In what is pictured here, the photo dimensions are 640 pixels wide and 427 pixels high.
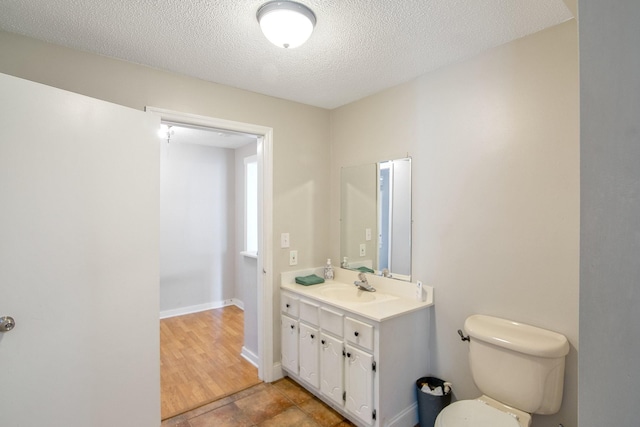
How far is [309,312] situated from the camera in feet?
7.59

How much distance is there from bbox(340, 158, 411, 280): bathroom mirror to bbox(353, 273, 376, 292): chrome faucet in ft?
0.30

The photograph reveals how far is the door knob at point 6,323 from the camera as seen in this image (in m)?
1.25

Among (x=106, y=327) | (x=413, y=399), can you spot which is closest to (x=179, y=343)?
(x=106, y=327)

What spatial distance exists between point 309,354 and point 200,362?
1296 millimetres

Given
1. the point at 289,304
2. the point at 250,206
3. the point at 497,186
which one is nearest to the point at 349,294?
the point at 289,304

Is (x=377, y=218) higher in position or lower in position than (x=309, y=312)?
higher

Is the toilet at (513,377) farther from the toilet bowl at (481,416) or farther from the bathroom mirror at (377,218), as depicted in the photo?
the bathroom mirror at (377,218)

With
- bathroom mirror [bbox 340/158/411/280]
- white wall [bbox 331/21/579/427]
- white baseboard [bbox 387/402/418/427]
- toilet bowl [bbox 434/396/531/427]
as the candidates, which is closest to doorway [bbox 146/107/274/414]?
bathroom mirror [bbox 340/158/411/280]

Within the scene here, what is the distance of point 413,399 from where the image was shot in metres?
2.00

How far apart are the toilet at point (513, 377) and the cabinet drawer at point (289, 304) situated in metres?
1.28

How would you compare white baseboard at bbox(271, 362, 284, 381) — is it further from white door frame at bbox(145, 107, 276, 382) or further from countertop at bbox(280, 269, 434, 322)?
countertop at bbox(280, 269, 434, 322)

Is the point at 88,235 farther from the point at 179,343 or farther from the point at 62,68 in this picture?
the point at 179,343

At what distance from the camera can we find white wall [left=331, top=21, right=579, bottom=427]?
1531 mm

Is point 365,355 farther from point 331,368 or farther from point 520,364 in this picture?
point 520,364
